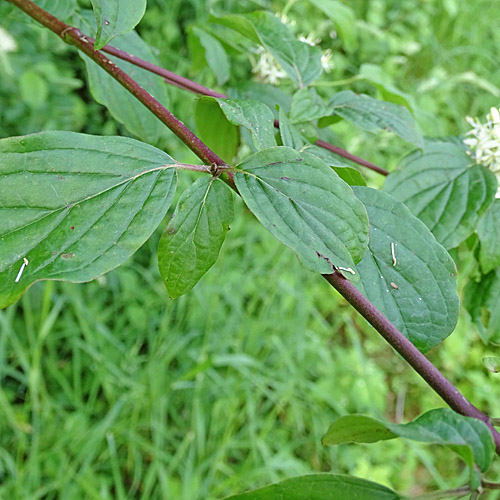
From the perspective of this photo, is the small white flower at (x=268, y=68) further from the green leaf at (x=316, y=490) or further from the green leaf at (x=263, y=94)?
the green leaf at (x=316, y=490)

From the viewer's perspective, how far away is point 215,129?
552 mm

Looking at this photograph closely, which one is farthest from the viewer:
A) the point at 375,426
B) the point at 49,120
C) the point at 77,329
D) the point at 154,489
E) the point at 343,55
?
the point at 343,55

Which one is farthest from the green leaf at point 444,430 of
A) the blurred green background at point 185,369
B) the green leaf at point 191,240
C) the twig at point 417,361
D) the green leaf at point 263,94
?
the blurred green background at point 185,369

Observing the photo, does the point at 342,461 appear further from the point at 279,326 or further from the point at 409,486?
the point at 279,326

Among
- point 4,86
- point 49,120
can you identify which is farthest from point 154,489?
point 4,86

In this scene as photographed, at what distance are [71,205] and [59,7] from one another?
30cm

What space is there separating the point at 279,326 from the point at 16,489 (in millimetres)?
785

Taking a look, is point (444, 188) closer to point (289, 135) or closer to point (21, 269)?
point (289, 135)

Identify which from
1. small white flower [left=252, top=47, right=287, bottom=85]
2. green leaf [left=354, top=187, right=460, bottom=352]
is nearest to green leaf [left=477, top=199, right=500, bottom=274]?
green leaf [left=354, top=187, right=460, bottom=352]

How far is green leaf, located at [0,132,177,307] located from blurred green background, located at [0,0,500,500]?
0.81 meters

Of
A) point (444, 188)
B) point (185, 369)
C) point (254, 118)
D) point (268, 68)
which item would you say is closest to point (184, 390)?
point (185, 369)

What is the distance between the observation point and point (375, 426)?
301 mm

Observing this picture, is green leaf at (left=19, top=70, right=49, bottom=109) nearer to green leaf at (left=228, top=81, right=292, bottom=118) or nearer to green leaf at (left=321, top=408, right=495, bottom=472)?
green leaf at (left=228, top=81, right=292, bottom=118)

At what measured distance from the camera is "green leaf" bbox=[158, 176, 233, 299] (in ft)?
1.15
